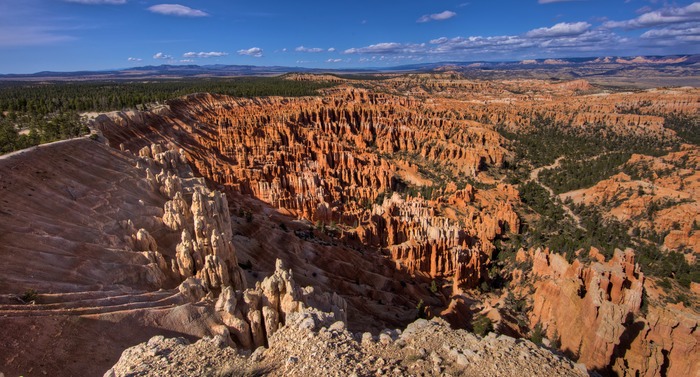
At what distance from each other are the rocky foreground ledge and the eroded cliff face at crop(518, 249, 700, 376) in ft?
29.9

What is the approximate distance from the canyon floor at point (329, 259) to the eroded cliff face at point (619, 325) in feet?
0.29

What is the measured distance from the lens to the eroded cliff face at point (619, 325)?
53.7 ft

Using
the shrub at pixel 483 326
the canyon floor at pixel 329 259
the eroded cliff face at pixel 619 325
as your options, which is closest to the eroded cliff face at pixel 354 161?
the canyon floor at pixel 329 259

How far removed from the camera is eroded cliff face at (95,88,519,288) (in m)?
36.3

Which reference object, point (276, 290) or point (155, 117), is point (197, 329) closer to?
point (276, 290)

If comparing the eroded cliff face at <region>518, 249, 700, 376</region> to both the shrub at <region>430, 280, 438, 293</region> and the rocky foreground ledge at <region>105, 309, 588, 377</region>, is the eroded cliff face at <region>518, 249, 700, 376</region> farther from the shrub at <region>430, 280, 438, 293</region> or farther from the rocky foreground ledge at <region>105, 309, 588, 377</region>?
the rocky foreground ledge at <region>105, 309, 588, 377</region>

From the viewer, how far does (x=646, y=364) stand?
655 inches

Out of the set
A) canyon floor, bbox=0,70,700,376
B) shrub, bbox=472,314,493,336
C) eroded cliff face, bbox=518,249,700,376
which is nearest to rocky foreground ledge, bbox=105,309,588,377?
canyon floor, bbox=0,70,700,376

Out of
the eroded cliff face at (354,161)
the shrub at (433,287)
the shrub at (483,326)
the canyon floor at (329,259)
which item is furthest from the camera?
the eroded cliff face at (354,161)

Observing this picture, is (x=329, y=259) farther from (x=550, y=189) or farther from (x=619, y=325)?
(x=550, y=189)

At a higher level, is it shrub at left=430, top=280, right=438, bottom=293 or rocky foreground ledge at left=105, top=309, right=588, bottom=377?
rocky foreground ledge at left=105, top=309, right=588, bottom=377

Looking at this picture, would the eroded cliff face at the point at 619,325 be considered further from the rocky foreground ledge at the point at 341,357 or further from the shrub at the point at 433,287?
the rocky foreground ledge at the point at 341,357

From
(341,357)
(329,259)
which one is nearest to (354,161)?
(329,259)

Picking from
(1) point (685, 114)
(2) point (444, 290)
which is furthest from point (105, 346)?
(1) point (685, 114)
